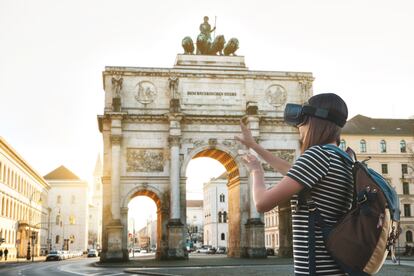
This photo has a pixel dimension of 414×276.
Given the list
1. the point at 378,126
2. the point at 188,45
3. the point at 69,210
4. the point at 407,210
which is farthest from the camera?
the point at 69,210

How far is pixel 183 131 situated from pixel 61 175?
230ft

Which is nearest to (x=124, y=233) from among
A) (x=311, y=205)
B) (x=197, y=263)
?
(x=197, y=263)

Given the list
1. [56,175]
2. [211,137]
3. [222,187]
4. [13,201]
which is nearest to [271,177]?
[211,137]

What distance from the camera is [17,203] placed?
215 ft

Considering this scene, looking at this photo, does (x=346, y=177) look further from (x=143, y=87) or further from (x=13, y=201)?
(x=13, y=201)

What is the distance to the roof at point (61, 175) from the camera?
10894 centimetres

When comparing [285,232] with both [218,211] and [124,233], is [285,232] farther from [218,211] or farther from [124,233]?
[218,211]

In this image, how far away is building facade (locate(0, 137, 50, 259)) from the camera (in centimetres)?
5728

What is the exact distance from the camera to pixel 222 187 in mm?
109562

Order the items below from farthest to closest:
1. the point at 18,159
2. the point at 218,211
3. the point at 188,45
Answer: the point at 218,211 → the point at 18,159 → the point at 188,45

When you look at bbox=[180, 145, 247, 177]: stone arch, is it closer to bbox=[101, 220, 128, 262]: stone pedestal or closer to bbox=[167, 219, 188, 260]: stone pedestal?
bbox=[167, 219, 188, 260]: stone pedestal

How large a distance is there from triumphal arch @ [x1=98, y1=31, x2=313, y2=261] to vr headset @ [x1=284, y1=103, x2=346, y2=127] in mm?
39012

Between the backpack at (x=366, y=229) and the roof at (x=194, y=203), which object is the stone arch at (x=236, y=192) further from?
the roof at (x=194, y=203)

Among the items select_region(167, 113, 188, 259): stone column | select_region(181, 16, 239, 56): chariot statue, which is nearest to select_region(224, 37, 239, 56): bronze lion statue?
select_region(181, 16, 239, 56): chariot statue
